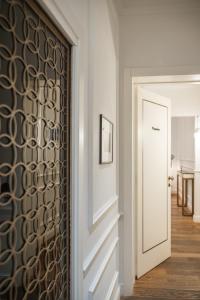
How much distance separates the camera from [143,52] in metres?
3.01

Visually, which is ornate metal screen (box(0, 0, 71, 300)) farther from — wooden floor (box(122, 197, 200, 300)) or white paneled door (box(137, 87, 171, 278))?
white paneled door (box(137, 87, 171, 278))

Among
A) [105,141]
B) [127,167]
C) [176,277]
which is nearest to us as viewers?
[105,141]

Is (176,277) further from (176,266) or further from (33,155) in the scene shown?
(33,155)

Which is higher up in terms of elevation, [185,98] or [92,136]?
[185,98]

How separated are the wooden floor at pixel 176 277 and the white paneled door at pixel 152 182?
13 cm

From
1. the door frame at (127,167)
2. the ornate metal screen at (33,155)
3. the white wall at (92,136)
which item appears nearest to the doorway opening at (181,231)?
the door frame at (127,167)

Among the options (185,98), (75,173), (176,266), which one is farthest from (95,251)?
(185,98)

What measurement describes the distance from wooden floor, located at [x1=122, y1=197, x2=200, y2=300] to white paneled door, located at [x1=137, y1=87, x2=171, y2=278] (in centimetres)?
13

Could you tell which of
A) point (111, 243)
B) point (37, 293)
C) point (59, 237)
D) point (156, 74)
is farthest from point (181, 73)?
point (37, 293)

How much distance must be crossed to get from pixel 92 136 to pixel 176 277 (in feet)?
7.90

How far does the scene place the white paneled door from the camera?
3449 millimetres

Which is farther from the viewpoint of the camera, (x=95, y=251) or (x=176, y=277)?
(x=176, y=277)

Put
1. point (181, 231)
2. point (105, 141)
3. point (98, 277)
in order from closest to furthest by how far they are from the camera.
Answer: point (98, 277)
point (105, 141)
point (181, 231)

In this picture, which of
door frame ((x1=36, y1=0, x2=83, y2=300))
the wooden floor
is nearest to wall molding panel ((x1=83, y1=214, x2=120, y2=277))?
door frame ((x1=36, y1=0, x2=83, y2=300))
